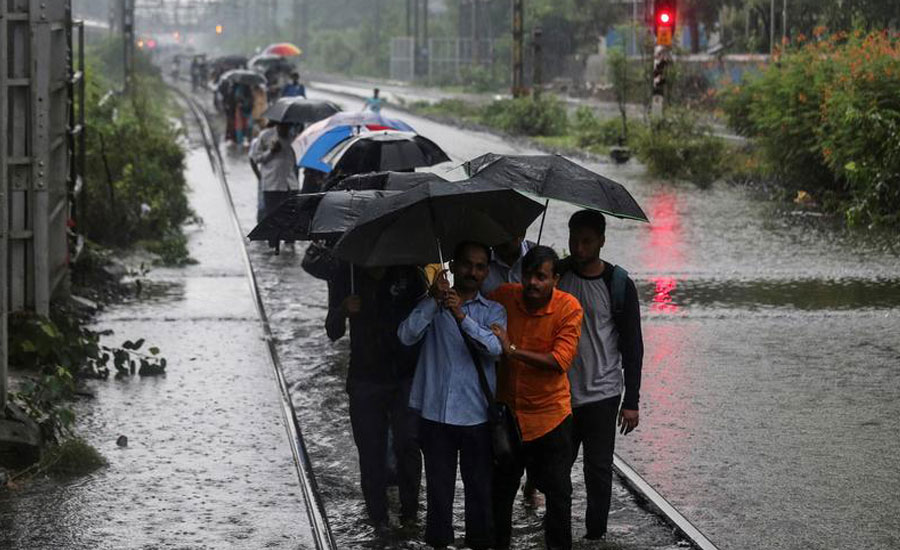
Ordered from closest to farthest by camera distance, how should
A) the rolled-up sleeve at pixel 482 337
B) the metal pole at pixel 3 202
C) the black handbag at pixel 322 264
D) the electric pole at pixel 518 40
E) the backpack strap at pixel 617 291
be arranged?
the rolled-up sleeve at pixel 482 337, the backpack strap at pixel 617 291, the black handbag at pixel 322 264, the metal pole at pixel 3 202, the electric pole at pixel 518 40

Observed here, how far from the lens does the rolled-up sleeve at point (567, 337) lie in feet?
20.7

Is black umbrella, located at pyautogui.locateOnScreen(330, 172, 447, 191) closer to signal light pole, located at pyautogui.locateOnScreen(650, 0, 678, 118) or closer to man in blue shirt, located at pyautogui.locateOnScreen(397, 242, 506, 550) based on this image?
man in blue shirt, located at pyautogui.locateOnScreen(397, 242, 506, 550)

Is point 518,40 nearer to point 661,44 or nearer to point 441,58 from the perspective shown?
point 661,44

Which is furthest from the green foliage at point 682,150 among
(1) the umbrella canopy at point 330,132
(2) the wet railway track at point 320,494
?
(2) the wet railway track at point 320,494

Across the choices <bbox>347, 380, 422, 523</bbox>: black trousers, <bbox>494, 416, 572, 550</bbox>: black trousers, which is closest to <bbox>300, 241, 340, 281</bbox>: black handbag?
<bbox>347, 380, 422, 523</bbox>: black trousers

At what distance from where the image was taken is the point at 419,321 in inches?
253

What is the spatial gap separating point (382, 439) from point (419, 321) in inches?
37.7

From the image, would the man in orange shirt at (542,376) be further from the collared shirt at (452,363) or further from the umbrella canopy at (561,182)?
Result: the umbrella canopy at (561,182)

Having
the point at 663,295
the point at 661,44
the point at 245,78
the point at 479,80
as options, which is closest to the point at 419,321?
the point at 663,295

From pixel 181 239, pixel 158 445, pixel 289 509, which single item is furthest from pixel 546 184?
pixel 181 239

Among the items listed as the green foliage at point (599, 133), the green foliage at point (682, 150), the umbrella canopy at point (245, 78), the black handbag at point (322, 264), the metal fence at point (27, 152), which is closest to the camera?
the black handbag at point (322, 264)

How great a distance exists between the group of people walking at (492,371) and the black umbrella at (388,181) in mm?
703

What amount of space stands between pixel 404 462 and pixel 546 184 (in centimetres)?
145

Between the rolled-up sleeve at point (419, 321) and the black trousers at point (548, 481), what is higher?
the rolled-up sleeve at point (419, 321)
